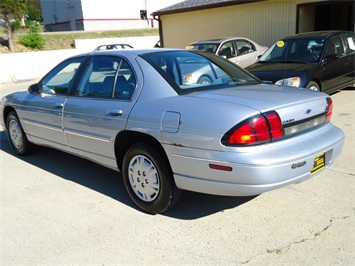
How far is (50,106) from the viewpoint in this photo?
437cm

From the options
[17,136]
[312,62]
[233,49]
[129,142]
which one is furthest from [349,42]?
[17,136]

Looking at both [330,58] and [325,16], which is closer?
[330,58]

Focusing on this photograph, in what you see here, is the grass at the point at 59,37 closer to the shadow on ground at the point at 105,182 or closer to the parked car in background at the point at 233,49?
the parked car in background at the point at 233,49

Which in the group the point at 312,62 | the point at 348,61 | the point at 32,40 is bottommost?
the point at 348,61

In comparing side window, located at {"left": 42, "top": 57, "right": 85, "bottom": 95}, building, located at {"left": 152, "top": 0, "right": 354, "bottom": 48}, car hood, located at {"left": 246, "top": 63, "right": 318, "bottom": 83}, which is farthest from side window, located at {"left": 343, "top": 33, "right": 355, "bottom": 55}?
side window, located at {"left": 42, "top": 57, "right": 85, "bottom": 95}

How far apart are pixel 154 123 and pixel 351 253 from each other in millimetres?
1909

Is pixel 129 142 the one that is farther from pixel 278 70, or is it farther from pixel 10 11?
pixel 10 11

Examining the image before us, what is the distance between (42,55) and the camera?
68.5ft

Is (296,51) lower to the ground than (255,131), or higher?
higher

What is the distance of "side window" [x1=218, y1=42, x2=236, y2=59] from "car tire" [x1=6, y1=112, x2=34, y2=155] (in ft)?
20.3

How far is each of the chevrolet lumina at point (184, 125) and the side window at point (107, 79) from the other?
0.01 meters

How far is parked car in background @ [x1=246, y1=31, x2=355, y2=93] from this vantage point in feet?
22.1

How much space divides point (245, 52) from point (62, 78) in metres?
6.96

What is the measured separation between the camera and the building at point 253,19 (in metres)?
13.1
